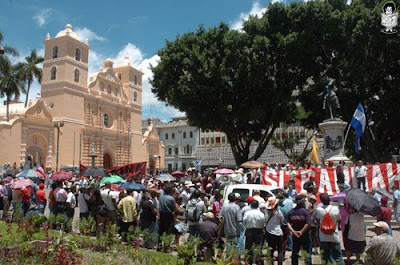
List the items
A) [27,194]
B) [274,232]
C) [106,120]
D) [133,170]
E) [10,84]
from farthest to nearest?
1. [106,120]
2. [10,84]
3. [133,170]
4. [27,194]
5. [274,232]

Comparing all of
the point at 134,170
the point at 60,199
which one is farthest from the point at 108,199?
the point at 134,170

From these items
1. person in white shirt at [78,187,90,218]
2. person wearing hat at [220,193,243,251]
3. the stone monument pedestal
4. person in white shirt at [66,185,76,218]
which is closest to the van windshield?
person wearing hat at [220,193,243,251]

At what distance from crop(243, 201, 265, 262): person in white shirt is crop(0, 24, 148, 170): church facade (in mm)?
31892

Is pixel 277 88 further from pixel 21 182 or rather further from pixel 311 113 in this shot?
pixel 21 182

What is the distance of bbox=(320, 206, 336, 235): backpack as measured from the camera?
25.1 ft

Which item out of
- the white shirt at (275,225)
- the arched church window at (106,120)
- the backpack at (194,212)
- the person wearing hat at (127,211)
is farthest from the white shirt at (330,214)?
the arched church window at (106,120)

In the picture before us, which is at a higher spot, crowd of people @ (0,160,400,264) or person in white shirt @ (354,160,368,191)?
person in white shirt @ (354,160,368,191)

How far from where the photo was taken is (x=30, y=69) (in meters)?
48.4

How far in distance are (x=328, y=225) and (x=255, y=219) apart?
145cm

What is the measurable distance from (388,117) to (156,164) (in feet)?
139

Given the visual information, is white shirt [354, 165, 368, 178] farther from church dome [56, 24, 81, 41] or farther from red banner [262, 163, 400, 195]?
church dome [56, 24, 81, 41]

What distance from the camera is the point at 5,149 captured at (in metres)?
39.7

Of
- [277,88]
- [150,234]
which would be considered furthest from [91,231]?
[277,88]

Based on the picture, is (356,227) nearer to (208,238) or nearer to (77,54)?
(208,238)
